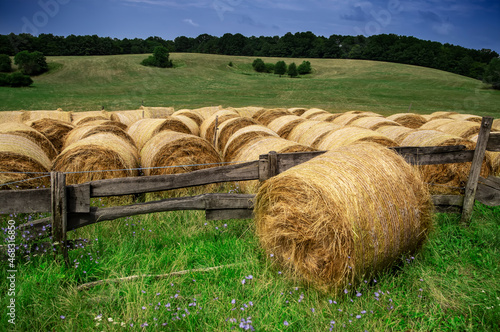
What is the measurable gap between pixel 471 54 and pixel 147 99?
8181cm

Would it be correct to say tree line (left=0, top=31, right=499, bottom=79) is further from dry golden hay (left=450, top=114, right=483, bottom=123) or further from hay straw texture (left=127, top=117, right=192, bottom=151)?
hay straw texture (left=127, top=117, right=192, bottom=151)

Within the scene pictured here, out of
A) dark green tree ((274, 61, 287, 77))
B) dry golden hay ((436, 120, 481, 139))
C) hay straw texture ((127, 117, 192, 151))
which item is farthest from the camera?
dark green tree ((274, 61, 287, 77))

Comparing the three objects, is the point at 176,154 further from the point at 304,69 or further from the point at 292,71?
the point at 304,69

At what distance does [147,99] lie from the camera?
40.2m

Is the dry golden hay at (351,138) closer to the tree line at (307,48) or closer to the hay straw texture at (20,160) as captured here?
the hay straw texture at (20,160)

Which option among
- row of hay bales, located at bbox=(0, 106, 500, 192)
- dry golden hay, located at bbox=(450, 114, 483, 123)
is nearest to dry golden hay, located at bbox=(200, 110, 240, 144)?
row of hay bales, located at bbox=(0, 106, 500, 192)

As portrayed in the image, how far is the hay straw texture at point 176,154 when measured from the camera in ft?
25.6

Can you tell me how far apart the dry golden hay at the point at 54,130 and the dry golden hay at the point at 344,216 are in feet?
31.1

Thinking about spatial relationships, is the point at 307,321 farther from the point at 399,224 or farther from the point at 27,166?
the point at 27,166

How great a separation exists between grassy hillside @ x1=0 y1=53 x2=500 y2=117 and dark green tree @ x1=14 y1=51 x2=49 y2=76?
5.94 feet

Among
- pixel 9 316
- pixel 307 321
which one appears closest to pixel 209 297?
pixel 307 321

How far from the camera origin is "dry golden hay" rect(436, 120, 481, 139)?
1002cm

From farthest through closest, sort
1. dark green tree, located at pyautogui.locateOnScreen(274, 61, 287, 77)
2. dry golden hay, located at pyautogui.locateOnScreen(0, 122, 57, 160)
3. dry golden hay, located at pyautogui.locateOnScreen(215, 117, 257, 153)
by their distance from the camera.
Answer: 1. dark green tree, located at pyautogui.locateOnScreen(274, 61, 287, 77)
2. dry golden hay, located at pyautogui.locateOnScreen(215, 117, 257, 153)
3. dry golden hay, located at pyautogui.locateOnScreen(0, 122, 57, 160)

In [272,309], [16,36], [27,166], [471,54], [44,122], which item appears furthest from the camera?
[471,54]
